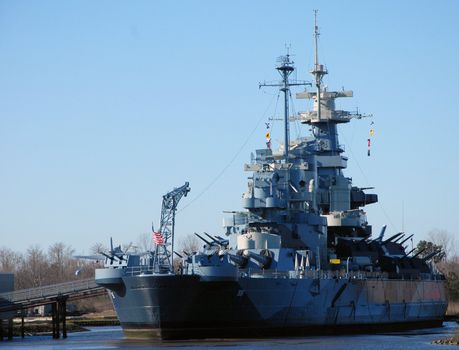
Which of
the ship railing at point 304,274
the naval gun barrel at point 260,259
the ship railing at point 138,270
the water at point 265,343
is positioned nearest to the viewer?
the water at point 265,343

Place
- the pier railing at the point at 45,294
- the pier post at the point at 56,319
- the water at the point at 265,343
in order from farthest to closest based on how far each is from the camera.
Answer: the pier post at the point at 56,319 → the pier railing at the point at 45,294 → the water at the point at 265,343

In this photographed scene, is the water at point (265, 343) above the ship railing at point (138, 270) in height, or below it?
below

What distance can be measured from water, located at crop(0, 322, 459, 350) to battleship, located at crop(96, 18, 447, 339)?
1927mm

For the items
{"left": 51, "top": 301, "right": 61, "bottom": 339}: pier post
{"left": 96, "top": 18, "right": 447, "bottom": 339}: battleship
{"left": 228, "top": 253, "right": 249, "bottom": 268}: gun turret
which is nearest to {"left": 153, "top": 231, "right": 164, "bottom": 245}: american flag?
{"left": 96, "top": 18, "right": 447, "bottom": 339}: battleship

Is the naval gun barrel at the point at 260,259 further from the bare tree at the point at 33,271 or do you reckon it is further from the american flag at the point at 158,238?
the bare tree at the point at 33,271

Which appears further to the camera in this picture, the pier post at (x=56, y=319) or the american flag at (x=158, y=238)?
the pier post at (x=56, y=319)

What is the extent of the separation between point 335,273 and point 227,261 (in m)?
8.18

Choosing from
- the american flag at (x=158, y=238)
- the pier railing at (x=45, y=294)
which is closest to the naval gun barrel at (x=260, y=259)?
the american flag at (x=158, y=238)

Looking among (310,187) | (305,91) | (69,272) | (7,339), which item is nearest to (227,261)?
(310,187)

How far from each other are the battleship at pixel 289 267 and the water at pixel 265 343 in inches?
75.9

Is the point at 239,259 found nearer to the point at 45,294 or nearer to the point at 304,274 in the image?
the point at 304,274

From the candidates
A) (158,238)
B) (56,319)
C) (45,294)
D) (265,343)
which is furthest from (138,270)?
(45,294)

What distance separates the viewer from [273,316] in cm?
6869

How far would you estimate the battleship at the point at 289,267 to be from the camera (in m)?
66.1
